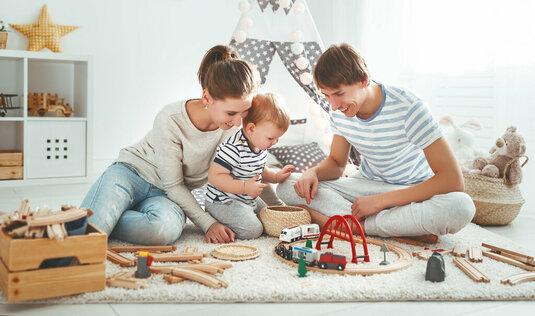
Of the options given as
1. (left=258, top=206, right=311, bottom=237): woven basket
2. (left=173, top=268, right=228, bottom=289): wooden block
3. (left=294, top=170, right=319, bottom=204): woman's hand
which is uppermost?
(left=294, top=170, right=319, bottom=204): woman's hand

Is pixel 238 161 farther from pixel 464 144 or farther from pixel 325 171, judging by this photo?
pixel 464 144

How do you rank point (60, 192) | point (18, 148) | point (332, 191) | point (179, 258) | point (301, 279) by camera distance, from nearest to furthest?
point (301, 279) < point (179, 258) < point (332, 191) < point (60, 192) < point (18, 148)

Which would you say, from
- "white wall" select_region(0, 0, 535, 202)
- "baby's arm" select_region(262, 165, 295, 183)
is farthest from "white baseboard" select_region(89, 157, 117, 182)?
"baby's arm" select_region(262, 165, 295, 183)

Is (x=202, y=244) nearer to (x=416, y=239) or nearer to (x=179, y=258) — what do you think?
(x=179, y=258)

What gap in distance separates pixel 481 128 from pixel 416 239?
99 cm

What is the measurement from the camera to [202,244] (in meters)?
1.54

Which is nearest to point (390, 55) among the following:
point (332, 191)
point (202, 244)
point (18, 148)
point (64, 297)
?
point (332, 191)

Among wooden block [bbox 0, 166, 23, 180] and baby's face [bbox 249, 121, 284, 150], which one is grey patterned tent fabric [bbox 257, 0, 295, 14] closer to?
baby's face [bbox 249, 121, 284, 150]

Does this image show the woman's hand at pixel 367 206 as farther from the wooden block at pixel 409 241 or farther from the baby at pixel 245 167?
the baby at pixel 245 167

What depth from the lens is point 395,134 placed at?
1580mm

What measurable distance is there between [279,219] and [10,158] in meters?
1.77

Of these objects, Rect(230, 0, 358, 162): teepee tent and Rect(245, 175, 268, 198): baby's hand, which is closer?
Rect(245, 175, 268, 198): baby's hand

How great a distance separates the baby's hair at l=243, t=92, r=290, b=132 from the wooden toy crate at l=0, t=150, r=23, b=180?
5.71 ft

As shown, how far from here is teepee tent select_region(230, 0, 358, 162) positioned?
2463mm
